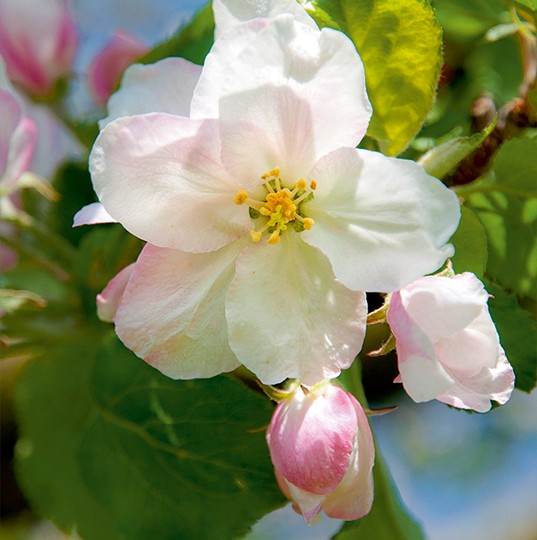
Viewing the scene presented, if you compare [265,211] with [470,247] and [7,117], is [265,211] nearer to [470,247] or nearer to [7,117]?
[470,247]

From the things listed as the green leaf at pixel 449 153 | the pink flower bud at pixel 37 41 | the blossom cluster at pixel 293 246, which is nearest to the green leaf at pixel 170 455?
the blossom cluster at pixel 293 246

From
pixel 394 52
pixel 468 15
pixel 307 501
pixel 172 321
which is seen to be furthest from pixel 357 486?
pixel 468 15

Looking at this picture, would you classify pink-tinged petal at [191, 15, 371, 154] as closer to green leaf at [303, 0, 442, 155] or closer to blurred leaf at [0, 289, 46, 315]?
green leaf at [303, 0, 442, 155]

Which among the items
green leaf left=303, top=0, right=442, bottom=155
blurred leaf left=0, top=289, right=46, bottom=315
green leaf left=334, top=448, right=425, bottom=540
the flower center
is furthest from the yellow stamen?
blurred leaf left=0, top=289, right=46, bottom=315

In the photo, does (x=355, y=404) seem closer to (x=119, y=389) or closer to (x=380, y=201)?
(x=380, y=201)

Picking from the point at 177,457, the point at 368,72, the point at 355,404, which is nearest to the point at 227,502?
the point at 177,457

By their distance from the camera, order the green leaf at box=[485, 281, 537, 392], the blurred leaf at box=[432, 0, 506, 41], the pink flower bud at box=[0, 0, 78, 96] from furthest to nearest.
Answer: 1. the pink flower bud at box=[0, 0, 78, 96]
2. the blurred leaf at box=[432, 0, 506, 41]
3. the green leaf at box=[485, 281, 537, 392]

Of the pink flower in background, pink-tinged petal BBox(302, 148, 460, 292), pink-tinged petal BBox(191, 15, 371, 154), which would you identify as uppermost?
pink-tinged petal BBox(191, 15, 371, 154)
